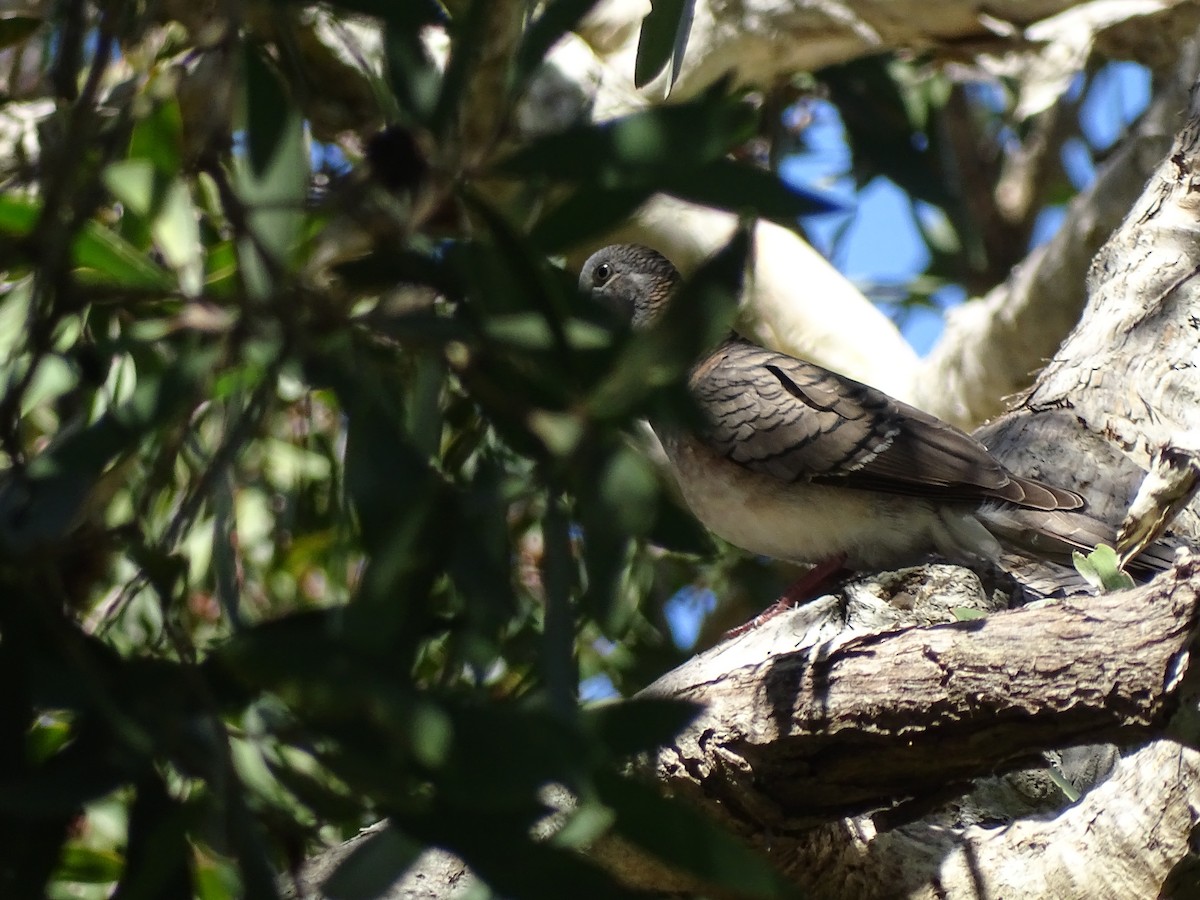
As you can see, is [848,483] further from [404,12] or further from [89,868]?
[404,12]

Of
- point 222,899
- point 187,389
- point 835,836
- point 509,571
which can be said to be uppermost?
point 187,389

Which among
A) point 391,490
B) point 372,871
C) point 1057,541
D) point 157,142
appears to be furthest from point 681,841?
point 1057,541

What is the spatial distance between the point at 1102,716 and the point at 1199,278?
258cm

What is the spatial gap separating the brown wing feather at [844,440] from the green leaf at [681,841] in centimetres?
273

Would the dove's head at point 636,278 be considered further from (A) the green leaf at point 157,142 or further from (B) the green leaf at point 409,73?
(B) the green leaf at point 409,73

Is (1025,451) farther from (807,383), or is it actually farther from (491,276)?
(491,276)

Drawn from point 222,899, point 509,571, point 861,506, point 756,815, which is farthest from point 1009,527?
point 509,571

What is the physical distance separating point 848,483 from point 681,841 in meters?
2.85

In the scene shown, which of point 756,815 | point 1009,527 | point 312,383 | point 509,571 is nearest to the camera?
point 312,383

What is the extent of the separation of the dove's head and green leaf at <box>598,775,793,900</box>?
3827mm

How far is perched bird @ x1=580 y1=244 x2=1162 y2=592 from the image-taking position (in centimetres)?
397

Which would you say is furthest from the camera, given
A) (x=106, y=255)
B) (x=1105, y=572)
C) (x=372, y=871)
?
(x=1105, y=572)

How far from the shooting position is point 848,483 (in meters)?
4.14

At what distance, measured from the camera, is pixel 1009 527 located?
13.1 ft
